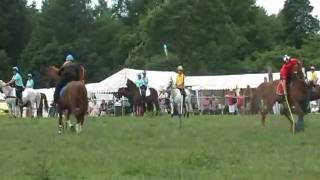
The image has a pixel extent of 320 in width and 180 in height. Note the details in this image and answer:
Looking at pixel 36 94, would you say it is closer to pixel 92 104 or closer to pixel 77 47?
pixel 92 104

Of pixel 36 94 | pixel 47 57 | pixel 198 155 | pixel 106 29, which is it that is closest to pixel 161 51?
pixel 47 57

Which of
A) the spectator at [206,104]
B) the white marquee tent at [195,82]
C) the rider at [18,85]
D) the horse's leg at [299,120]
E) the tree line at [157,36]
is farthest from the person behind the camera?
the tree line at [157,36]

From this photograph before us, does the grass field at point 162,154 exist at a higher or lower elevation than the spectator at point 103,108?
lower

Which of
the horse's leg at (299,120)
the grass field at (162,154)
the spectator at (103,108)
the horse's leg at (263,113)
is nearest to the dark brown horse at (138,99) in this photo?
the spectator at (103,108)

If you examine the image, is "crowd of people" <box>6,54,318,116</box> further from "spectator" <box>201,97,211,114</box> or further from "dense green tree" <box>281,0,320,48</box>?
"dense green tree" <box>281,0,320,48</box>

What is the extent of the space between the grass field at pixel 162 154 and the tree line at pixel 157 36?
54.0 m

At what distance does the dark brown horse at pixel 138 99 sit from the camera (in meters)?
40.3

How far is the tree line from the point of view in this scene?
81062mm

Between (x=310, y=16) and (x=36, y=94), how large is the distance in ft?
261

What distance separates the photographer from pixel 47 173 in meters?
10.9

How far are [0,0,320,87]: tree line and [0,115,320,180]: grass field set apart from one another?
54.0 m

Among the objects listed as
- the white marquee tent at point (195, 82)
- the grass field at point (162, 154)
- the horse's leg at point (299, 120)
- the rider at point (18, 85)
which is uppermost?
the white marquee tent at point (195, 82)

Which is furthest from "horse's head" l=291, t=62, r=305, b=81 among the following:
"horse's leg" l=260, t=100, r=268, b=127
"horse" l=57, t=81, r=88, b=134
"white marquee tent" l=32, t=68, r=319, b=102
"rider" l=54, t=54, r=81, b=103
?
"white marquee tent" l=32, t=68, r=319, b=102

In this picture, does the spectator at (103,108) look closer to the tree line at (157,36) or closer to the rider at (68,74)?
the tree line at (157,36)
